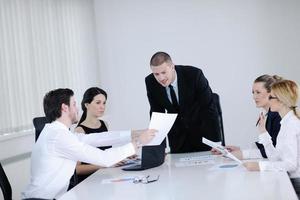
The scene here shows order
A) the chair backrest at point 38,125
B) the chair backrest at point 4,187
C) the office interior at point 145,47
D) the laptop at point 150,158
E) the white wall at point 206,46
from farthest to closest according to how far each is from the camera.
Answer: the white wall at point 206,46, the office interior at point 145,47, the chair backrest at point 38,125, the laptop at point 150,158, the chair backrest at point 4,187

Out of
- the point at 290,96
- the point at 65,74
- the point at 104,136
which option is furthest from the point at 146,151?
the point at 65,74

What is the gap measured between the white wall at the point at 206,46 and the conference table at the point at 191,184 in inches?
103

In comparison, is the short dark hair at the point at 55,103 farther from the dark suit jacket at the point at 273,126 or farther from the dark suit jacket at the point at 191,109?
the dark suit jacket at the point at 273,126

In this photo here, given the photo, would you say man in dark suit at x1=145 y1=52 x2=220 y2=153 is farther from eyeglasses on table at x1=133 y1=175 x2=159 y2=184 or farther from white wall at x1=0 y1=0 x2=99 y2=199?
white wall at x1=0 y1=0 x2=99 y2=199

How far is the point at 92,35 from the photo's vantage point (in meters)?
6.11

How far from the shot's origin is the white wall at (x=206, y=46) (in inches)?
219

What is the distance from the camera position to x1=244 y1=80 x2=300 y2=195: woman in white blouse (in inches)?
105

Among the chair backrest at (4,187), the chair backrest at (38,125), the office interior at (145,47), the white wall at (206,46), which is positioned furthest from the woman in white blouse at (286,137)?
the white wall at (206,46)

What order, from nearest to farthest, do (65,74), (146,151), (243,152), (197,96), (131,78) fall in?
(146,151) < (243,152) < (197,96) < (65,74) < (131,78)

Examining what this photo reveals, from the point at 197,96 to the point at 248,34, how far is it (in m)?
1.99

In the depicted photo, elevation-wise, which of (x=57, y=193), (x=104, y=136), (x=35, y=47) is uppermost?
(x=35, y=47)

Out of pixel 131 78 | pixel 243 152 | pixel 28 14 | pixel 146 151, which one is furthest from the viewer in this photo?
pixel 131 78

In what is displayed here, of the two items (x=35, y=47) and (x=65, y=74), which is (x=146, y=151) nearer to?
(x=35, y=47)

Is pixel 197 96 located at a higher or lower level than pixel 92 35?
lower
